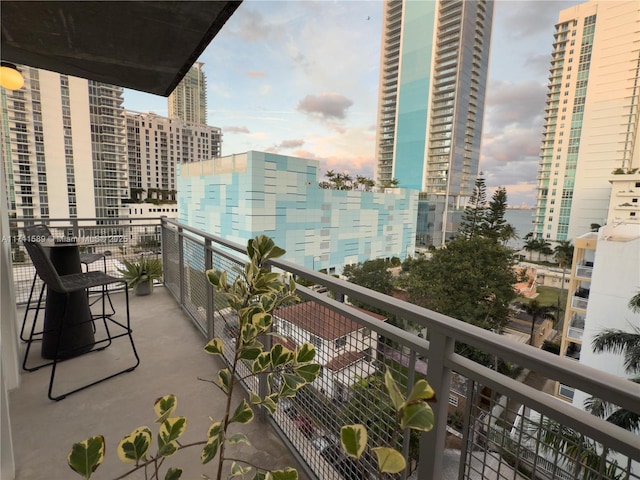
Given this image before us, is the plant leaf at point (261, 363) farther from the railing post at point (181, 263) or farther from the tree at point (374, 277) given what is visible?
the tree at point (374, 277)

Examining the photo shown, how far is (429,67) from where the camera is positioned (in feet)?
162

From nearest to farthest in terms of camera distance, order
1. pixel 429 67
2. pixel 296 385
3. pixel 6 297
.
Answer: pixel 296 385 → pixel 6 297 → pixel 429 67

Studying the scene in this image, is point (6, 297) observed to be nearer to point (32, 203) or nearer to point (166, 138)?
point (32, 203)

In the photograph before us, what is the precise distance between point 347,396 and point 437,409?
0.47 m

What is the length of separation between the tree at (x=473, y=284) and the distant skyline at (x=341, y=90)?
11.1 m

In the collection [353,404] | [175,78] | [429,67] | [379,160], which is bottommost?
[353,404]


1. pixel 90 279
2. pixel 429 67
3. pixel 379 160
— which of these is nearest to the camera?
pixel 90 279

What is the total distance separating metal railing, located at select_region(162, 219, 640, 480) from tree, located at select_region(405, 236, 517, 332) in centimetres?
1693

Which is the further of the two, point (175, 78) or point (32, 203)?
point (32, 203)

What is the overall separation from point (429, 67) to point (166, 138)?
46.5m

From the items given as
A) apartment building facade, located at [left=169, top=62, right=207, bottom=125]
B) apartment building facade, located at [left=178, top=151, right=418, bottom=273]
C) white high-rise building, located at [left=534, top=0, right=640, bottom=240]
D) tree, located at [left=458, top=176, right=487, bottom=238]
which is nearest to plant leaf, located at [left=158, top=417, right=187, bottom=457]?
apartment building facade, located at [left=178, top=151, right=418, bottom=273]

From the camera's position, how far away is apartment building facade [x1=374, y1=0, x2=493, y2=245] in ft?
153

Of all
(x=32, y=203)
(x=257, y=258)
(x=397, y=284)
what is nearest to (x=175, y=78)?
(x=257, y=258)

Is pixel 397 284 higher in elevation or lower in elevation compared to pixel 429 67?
lower
